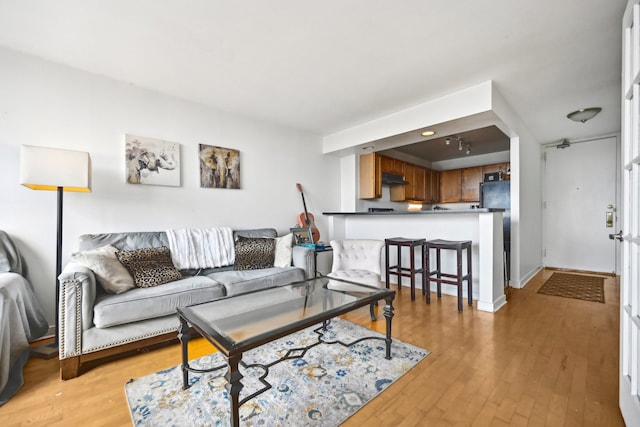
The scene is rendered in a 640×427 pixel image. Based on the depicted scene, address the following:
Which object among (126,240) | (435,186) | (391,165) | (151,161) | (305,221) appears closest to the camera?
(126,240)

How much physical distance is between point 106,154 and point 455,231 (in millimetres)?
3864

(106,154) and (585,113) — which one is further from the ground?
(585,113)

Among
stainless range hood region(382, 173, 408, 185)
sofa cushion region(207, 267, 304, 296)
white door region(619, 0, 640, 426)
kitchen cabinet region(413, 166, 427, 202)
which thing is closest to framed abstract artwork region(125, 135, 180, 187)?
sofa cushion region(207, 267, 304, 296)

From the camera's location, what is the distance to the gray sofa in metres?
1.75

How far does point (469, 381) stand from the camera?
1.65 metres

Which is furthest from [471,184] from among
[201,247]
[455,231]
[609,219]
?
[201,247]

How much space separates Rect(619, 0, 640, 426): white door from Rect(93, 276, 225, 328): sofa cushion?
2489mm

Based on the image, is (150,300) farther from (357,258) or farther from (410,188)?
(410,188)

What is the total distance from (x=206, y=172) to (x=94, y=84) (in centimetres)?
124

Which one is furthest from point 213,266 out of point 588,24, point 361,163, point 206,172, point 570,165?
point 570,165

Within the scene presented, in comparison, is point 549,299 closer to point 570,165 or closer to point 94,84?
point 570,165

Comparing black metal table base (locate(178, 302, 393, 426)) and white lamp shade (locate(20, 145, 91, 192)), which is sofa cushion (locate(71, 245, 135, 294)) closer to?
white lamp shade (locate(20, 145, 91, 192))

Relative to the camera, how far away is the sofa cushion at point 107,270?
2008 millimetres

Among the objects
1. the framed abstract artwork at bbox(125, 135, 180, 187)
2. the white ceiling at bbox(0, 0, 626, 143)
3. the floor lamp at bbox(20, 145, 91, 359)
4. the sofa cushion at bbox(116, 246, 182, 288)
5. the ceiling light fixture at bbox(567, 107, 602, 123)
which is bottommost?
Answer: the sofa cushion at bbox(116, 246, 182, 288)
